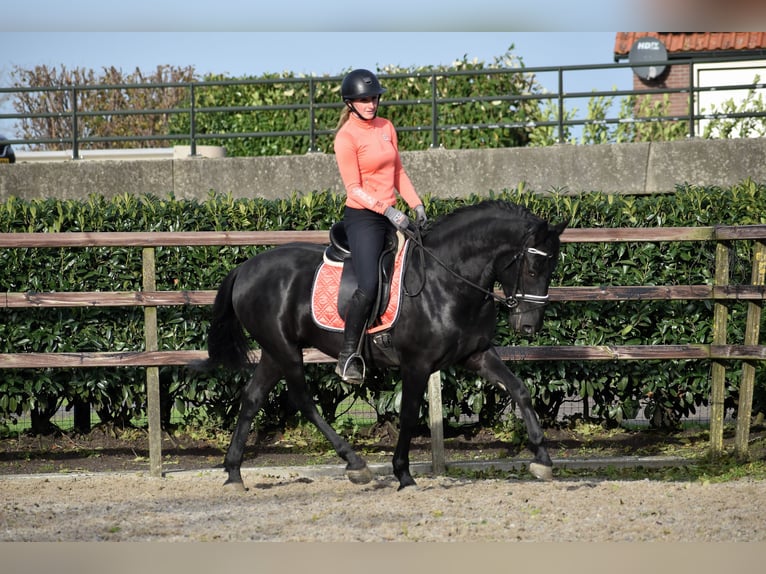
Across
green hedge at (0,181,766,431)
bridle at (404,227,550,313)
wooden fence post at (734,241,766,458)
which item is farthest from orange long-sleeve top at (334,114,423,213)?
wooden fence post at (734,241,766,458)

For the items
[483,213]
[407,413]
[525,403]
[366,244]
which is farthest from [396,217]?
[525,403]

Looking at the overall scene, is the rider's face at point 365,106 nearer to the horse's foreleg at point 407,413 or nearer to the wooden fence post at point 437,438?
the horse's foreleg at point 407,413

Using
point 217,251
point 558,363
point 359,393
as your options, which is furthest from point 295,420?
point 558,363

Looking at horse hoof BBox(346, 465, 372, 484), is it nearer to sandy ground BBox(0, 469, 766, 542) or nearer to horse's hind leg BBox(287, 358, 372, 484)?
horse's hind leg BBox(287, 358, 372, 484)

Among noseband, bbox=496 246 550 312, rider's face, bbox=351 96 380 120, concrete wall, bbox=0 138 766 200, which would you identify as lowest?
noseband, bbox=496 246 550 312

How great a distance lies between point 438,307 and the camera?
5.86 m

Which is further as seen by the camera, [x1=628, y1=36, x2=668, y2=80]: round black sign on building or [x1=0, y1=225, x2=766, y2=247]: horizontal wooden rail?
[x1=628, y1=36, x2=668, y2=80]: round black sign on building

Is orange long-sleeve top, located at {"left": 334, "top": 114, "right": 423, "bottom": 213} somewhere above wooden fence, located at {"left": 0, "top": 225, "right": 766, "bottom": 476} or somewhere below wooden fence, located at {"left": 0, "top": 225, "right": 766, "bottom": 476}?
above

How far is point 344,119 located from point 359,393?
3098 mm

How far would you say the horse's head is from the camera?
5.62 meters

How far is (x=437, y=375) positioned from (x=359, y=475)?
1.48 m

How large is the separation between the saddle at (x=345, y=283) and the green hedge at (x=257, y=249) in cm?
A: 203

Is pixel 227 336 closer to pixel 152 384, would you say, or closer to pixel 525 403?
pixel 152 384

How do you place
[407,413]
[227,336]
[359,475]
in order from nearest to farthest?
[407,413] < [359,475] < [227,336]
